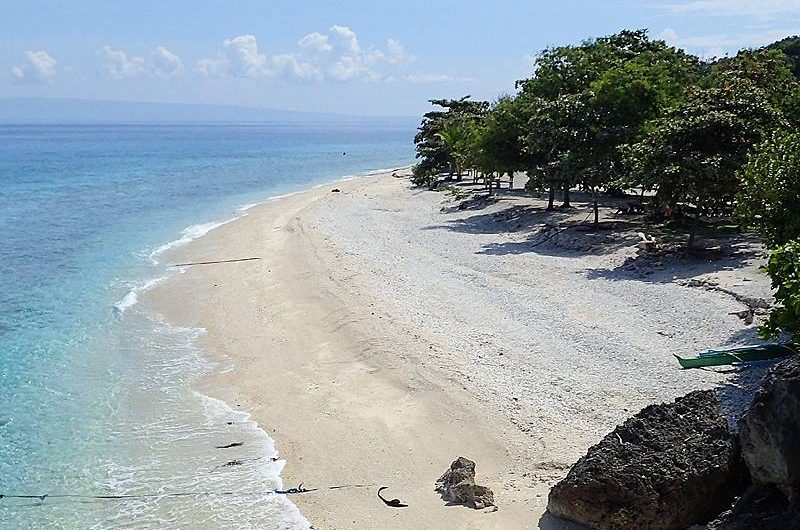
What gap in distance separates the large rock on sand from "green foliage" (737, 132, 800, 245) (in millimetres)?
5886

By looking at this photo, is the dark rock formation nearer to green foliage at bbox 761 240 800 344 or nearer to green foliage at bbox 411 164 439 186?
green foliage at bbox 761 240 800 344

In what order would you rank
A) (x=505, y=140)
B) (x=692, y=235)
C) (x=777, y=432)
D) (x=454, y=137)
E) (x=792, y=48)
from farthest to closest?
1. (x=792, y=48)
2. (x=454, y=137)
3. (x=505, y=140)
4. (x=692, y=235)
5. (x=777, y=432)

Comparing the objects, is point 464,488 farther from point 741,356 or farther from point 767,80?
point 767,80

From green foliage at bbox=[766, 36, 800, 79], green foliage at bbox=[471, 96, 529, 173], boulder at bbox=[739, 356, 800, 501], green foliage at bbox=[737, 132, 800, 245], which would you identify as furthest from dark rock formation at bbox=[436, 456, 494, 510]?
green foliage at bbox=[766, 36, 800, 79]

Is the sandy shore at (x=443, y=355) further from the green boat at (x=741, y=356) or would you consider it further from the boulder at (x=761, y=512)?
the boulder at (x=761, y=512)

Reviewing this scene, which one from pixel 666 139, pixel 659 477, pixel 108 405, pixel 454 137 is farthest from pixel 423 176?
pixel 659 477

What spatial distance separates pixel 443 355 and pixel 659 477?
308 inches

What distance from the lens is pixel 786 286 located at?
34.0ft

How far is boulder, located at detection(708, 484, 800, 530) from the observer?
755 centimetres

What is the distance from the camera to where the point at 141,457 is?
43.0 feet

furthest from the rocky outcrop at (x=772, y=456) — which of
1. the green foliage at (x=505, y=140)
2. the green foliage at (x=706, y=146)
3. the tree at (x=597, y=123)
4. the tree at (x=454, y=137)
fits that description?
the tree at (x=454, y=137)

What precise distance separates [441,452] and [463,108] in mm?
53108

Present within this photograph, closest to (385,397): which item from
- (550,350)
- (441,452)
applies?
(441,452)

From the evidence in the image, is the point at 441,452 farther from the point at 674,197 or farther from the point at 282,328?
the point at 674,197
